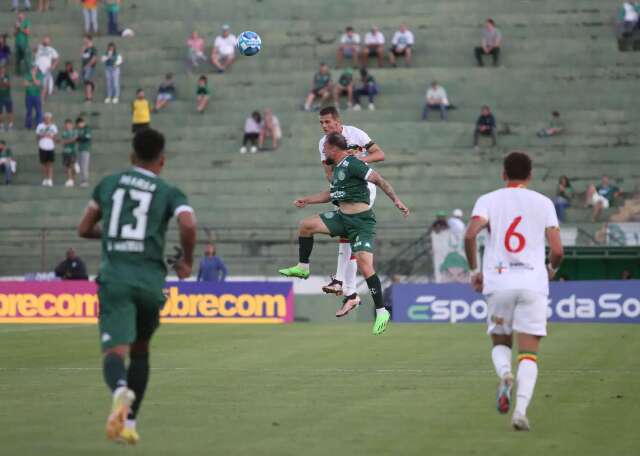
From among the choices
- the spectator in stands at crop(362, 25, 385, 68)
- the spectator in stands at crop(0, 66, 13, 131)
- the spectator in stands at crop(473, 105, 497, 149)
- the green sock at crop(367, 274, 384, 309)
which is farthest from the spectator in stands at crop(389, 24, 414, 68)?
the green sock at crop(367, 274, 384, 309)

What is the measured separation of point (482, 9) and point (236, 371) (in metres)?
32.1

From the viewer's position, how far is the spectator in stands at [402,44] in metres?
45.3

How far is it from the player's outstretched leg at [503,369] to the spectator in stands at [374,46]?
34.8m

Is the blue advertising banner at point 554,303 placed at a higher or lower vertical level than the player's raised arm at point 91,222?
lower

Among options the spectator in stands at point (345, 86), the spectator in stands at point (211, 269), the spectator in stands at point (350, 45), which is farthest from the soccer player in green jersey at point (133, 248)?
the spectator in stands at point (350, 45)

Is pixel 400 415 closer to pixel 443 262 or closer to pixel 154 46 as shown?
pixel 443 262

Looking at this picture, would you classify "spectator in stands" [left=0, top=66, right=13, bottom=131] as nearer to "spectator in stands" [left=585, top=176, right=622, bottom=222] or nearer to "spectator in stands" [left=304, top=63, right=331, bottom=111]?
"spectator in stands" [left=304, top=63, right=331, bottom=111]

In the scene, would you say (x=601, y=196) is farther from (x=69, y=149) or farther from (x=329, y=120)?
(x=329, y=120)

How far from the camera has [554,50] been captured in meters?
45.3

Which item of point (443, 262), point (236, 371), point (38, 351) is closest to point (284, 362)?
point (236, 371)

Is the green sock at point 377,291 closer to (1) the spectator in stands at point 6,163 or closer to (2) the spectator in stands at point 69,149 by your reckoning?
(2) the spectator in stands at point 69,149

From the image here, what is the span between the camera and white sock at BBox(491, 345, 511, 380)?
11.0m

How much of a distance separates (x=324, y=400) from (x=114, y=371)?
3892 mm

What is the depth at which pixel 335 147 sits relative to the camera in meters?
17.1
